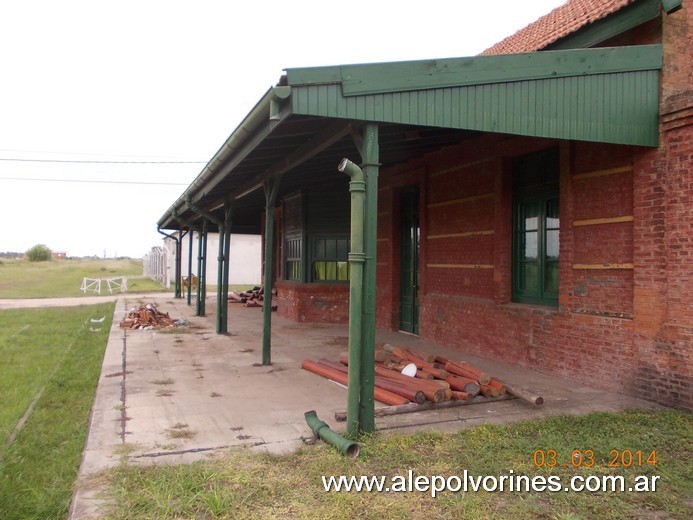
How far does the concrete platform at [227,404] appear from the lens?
A: 14.7ft

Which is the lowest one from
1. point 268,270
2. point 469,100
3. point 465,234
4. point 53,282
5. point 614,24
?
point 53,282

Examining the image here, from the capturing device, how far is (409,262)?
11.2 m

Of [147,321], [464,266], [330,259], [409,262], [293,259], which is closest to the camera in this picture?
[464,266]

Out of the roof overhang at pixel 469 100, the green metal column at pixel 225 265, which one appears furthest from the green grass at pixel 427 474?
the green metal column at pixel 225 265

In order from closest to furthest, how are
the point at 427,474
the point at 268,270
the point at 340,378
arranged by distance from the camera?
1. the point at 427,474
2. the point at 340,378
3. the point at 268,270

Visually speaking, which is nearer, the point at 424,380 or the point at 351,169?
the point at 351,169

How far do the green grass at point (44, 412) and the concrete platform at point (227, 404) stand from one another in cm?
17

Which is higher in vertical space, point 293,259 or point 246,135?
point 246,135

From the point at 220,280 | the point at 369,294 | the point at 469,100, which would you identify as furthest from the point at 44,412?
the point at 220,280

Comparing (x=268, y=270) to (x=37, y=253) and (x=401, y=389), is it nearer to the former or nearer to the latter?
(x=401, y=389)

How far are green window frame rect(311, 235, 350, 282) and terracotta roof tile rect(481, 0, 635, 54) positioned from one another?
5640 millimetres

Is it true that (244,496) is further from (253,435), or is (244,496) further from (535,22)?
(535,22)

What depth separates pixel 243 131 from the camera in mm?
5812

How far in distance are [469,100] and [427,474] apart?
3278 mm
